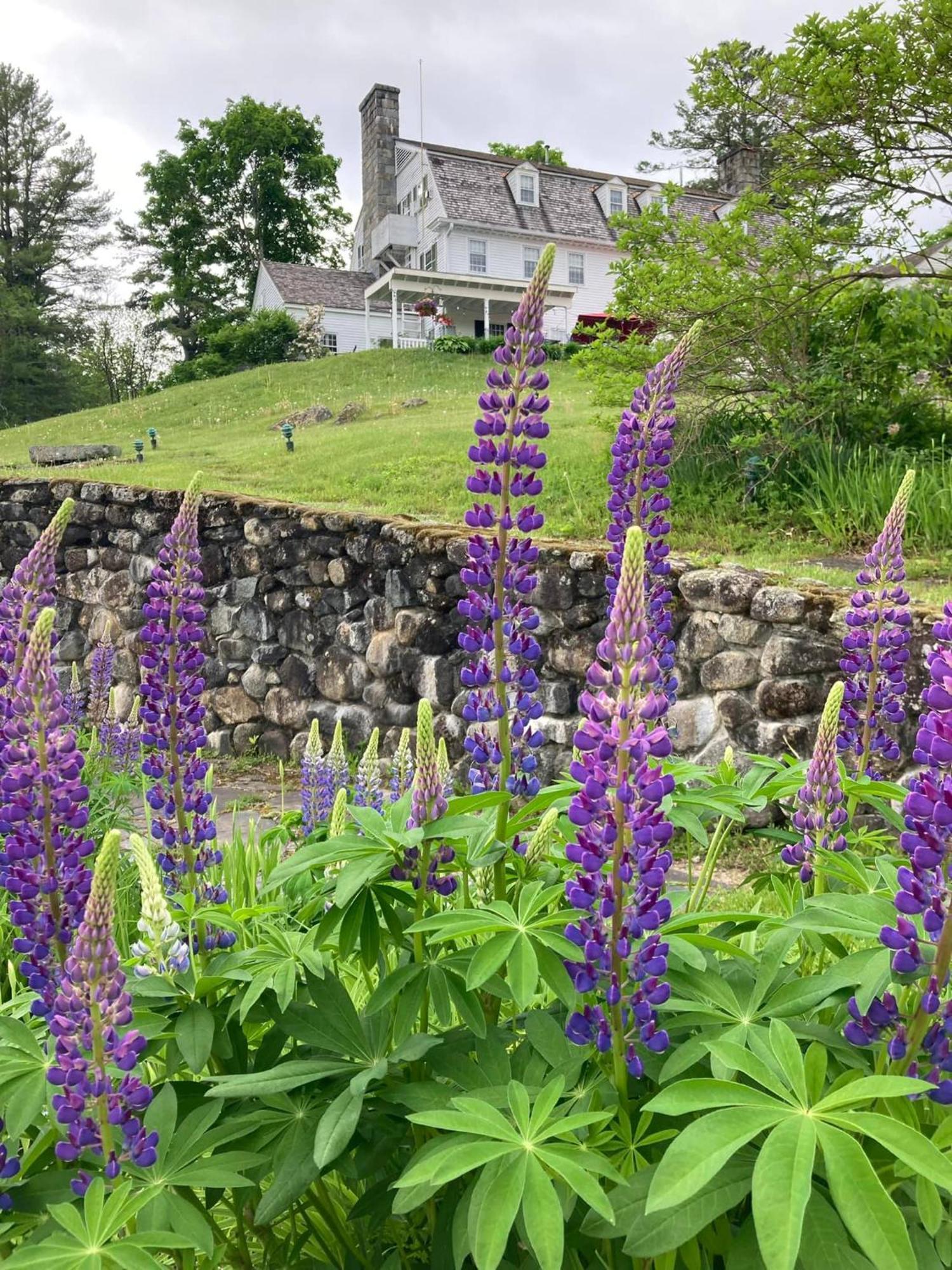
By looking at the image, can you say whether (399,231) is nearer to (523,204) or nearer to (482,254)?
(482,254)

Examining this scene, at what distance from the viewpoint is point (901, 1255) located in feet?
3.19

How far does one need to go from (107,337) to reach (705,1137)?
47308mm

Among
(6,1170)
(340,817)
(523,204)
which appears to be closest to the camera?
(6,1170)

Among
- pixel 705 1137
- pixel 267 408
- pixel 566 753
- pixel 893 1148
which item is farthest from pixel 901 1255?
pixel 267 408

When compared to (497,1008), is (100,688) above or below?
below

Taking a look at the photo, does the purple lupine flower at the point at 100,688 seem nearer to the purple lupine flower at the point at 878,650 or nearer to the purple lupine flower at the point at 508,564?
the purple lupine flower at the point at 508,564

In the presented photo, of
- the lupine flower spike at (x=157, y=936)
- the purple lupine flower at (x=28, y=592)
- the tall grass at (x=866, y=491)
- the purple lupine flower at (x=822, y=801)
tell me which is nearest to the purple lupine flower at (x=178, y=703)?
the purple lupine flower at (x=28, y=592)

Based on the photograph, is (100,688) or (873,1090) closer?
(873,1090)

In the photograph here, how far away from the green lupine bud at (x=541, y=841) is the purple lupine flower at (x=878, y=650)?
94 centimetres

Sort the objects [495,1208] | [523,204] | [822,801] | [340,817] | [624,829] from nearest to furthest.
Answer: [495,1208] → [624,829] → [822,801] → [340,817] → [523,204]

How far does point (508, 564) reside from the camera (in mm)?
2023

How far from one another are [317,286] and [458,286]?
7798 mm

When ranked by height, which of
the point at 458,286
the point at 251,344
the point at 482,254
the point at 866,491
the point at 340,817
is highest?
the point at 482,254

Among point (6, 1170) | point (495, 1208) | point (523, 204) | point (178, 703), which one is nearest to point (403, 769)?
point (178, 703)
